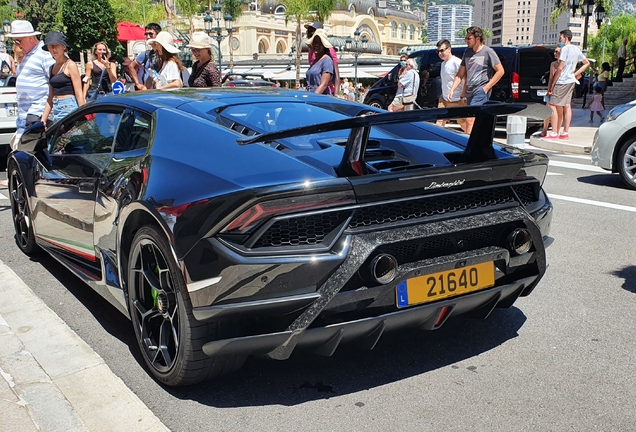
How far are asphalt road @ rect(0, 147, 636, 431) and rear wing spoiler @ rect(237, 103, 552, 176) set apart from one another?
3.30 feet

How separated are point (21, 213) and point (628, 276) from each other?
4.56m

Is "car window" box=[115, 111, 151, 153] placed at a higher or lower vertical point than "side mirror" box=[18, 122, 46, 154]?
higher

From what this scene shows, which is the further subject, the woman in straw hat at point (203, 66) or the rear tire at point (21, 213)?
the woman in straw hat at point (203, 66)

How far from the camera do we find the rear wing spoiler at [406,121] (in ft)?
9.37

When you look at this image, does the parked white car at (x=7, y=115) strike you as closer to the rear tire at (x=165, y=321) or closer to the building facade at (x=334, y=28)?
the rear tire at (x=165, y=321)

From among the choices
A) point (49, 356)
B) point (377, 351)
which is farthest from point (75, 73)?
point (377, 351)

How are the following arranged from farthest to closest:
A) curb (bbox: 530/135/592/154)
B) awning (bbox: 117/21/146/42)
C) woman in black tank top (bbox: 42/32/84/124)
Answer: awning (bbox: 117/21/146/42)
curb (bbox: 530/135/592/154)
woman in black tank top (bbox: 42/32/84/124)

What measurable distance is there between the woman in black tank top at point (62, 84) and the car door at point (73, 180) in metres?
2.76

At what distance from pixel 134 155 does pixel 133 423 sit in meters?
1.34

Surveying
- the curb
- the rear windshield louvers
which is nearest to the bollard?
the curb

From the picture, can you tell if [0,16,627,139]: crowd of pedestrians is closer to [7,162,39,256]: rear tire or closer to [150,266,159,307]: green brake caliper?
[7,162,39,256]: rear tire

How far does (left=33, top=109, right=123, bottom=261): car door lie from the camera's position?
3990 mm

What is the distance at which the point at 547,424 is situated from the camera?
9.34ft

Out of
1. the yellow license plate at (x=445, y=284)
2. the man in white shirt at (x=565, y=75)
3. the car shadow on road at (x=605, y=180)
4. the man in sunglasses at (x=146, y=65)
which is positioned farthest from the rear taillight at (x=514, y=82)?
the yellow license plate at (x=445, y=284)
